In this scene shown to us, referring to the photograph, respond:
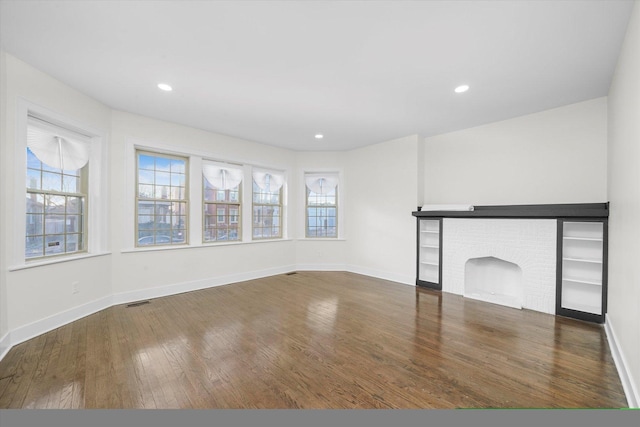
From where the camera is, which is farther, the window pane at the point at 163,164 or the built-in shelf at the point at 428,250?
the built-in shelf at the point at 428,250

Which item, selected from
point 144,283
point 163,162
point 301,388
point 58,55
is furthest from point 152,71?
point 301,388

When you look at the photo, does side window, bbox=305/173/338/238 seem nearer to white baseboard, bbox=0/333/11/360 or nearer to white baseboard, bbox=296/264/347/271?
white baseboard, bbox=296/264/347/271

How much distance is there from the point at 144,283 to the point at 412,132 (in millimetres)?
5073

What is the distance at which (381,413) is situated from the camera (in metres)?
0.51

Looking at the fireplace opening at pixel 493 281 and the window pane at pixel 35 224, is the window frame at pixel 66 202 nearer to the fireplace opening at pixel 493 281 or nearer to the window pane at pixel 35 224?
the window pane at pixel 35 224

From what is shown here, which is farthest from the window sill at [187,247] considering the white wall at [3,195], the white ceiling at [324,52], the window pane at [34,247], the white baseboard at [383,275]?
the white ceiling at [324,52]

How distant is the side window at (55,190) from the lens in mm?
2959

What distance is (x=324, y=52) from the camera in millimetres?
2473

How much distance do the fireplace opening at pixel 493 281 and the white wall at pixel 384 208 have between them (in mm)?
933

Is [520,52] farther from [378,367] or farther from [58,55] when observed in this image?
[58,55]

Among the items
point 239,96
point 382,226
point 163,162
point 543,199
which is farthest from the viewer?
point 382,226

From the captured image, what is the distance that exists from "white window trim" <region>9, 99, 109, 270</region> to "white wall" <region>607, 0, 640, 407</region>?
16.9ft

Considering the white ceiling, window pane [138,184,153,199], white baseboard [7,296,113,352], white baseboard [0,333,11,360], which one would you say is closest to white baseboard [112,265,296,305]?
white baseboard [7,296,113,352]

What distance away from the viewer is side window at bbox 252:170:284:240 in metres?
5.65
